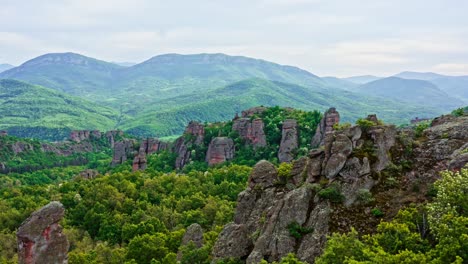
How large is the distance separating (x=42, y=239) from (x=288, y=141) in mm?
76383

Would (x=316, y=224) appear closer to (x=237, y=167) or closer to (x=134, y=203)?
(x=134, y=203)

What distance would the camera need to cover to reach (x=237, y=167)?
310ft

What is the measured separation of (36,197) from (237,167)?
42.2m

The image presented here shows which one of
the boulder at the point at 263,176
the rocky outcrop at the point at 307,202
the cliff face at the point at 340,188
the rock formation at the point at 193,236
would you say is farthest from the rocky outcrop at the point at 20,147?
the cliff face at the point at 340,188

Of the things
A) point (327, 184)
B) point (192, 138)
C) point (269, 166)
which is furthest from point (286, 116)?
point (327, 184)

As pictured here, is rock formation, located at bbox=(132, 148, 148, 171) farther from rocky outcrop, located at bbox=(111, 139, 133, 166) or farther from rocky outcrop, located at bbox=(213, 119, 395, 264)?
rocky outcrop, located at bbox=(213, 119, 395, 264)

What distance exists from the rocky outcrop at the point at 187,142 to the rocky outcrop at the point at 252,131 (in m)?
10.2

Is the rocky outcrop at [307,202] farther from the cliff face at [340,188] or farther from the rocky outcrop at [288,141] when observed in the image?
the rocky outcrop at [288,141]

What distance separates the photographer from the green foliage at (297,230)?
34.7 metres

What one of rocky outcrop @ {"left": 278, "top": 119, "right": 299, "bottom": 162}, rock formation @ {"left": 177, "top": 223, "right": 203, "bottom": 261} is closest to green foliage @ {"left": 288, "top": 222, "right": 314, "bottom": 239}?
rock formation @ {"left": 177, "top": 223, "right": 203, "bottom": 261}

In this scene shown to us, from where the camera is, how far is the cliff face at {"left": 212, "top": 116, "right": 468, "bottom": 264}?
1363 inches

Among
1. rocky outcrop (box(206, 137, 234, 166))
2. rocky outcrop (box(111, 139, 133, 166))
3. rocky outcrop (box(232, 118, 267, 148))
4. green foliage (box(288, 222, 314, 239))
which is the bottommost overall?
rocky outcrop (box(111, 139, 133, 166))

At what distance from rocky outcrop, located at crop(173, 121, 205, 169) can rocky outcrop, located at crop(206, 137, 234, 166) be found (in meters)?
8.07

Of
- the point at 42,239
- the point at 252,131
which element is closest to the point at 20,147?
the point at 252,131
